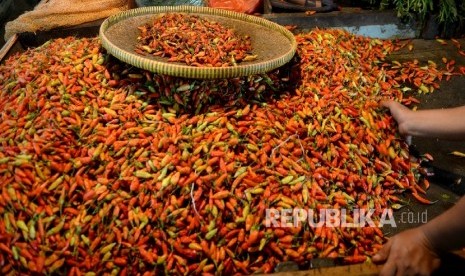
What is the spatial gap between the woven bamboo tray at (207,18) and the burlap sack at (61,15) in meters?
0.96

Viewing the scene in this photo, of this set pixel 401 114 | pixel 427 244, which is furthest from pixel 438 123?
pixel 427 244

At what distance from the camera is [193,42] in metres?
3.01

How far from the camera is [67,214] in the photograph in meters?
2.14

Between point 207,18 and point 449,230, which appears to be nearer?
point 449,230

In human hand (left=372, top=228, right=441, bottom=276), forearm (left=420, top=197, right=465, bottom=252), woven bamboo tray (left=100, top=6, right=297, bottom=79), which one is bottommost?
human hand (left=372, top=228, right=441, bottom=276)

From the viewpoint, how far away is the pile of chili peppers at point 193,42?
2.90 metres

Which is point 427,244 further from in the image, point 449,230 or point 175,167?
point 175,167

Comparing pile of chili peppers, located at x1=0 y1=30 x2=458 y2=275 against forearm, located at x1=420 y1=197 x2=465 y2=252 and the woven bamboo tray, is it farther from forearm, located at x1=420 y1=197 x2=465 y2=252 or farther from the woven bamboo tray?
forearm, located at x1=420 y1=197 x2=465 y2=252

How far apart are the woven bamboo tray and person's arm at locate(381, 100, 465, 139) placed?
103 centimetres

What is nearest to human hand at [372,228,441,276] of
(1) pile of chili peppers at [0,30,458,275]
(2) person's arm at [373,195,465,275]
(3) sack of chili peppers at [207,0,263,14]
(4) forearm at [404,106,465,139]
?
(2) person's arm at [373,195,465,275]

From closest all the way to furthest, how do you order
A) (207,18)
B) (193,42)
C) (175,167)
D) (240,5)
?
(175,167) → (193,42) → (207,18) → (240,5)

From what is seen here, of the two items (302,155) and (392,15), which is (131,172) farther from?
(392,15)

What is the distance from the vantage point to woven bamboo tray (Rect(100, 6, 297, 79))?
262 cm

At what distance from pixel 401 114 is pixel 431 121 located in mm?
325
